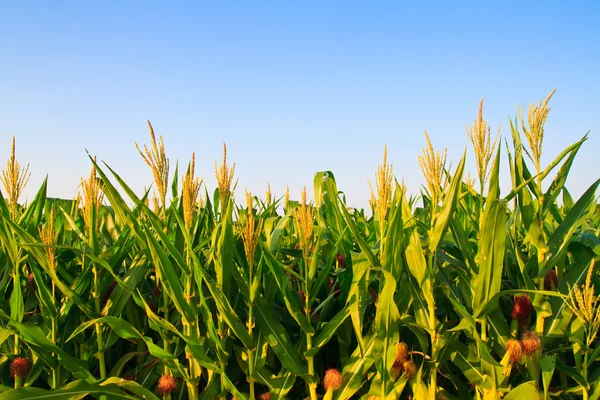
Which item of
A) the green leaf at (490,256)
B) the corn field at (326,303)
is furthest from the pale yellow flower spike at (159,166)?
the green leaf at (490,256)

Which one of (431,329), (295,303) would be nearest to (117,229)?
(295,303)

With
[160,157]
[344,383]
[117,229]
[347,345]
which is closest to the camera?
[160,157]

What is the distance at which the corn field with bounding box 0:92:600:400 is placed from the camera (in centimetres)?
222

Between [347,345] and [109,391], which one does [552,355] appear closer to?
[347,345]

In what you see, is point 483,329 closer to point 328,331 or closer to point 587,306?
point 587,306

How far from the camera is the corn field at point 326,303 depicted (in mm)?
2221

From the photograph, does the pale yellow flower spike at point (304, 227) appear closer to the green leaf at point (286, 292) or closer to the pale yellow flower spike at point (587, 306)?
the green leaf at point (286, 292)

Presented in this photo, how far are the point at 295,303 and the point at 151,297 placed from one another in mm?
818

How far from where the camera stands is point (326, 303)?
242cm

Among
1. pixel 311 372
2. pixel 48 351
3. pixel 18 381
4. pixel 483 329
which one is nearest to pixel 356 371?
pixel 311 372

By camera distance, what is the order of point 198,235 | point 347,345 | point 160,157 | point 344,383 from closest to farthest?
point 160,157 < point 344,383 < point 347,345 < point 198,235

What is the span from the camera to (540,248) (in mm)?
2354

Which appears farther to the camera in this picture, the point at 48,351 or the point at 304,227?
the point at 48,351

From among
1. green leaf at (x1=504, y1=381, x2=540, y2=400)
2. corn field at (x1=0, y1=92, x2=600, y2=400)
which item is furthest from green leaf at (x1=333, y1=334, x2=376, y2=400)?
green leaf at (x1=504, y1=381, x2=540, y2=400)
